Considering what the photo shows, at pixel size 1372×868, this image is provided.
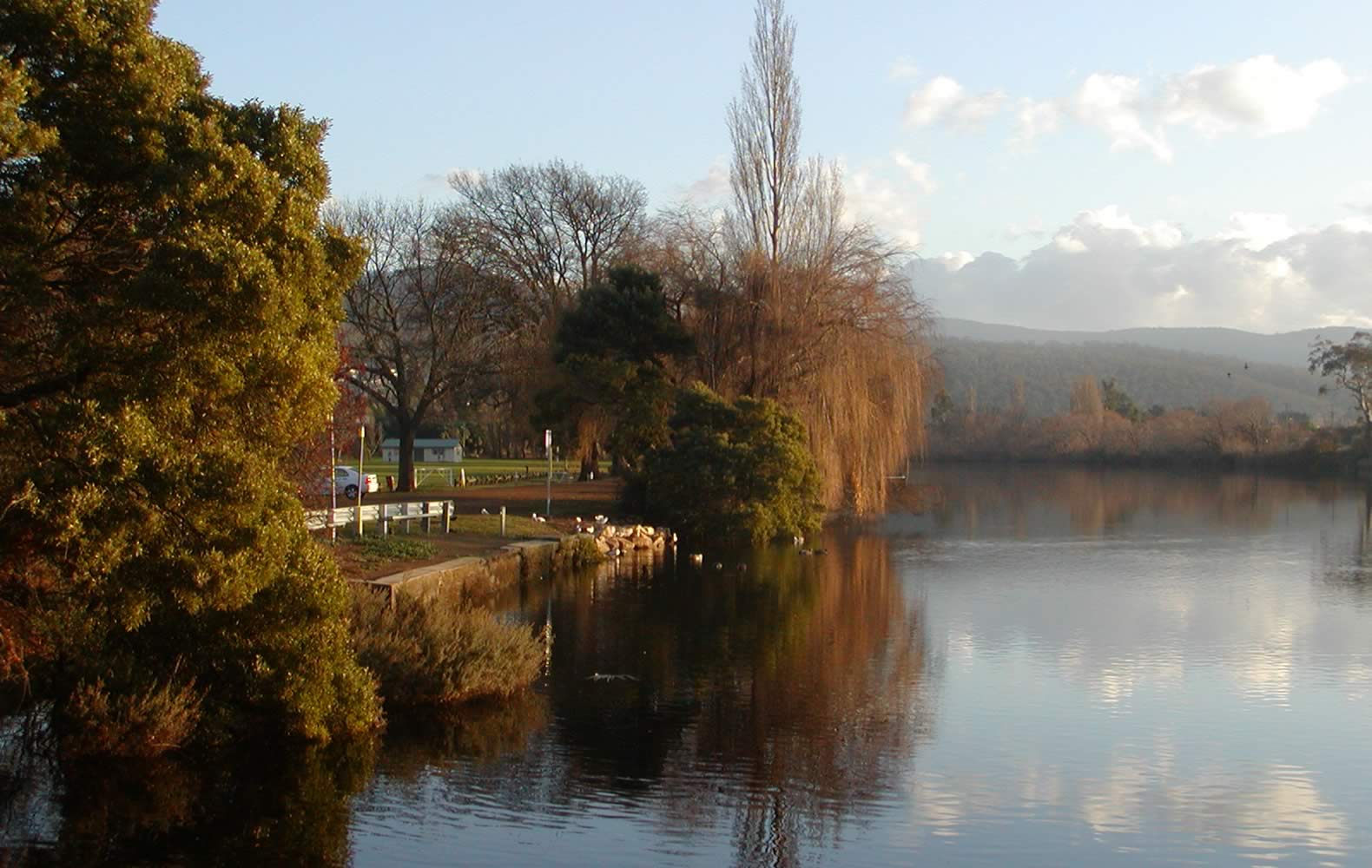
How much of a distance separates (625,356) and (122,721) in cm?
2734

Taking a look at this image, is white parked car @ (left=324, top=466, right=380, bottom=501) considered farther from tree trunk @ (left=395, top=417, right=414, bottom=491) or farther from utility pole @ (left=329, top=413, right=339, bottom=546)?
utility pole @ (left=329, top=413, right=339, bottom=546)

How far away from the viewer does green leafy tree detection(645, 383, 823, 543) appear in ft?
107

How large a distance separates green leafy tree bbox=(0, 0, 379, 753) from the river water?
1.20 metres

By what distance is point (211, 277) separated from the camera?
965 cm

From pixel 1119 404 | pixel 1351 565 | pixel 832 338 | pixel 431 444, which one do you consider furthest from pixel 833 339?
pixel 1119 404

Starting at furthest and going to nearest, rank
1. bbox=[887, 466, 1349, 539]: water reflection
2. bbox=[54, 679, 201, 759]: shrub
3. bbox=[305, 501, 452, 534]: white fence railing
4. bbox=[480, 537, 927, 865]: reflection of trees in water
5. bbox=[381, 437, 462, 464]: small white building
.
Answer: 1. bbox=[381, 437, 462, 464]: small white building
2. bbox=[887, 466, 1349, 539]: water reflection
3. bbox=[305, 501, 452, 534]: white fence railing
4. bbox=[480, 537, 927, 865]: reflection of trees in water
5. bbox=[54, 679, 201, 759]: shrub

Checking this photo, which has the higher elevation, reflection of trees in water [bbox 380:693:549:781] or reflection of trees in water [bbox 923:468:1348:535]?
reflection of trees in water [bbox 923:468:1348:535]

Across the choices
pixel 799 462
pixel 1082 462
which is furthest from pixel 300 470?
pixel 1082 462

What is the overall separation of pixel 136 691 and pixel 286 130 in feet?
16.1

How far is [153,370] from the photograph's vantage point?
32.1ft

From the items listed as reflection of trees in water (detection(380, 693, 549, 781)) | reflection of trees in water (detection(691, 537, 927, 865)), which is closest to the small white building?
reflection of trees in water (detection(691, 537, 927, 865))

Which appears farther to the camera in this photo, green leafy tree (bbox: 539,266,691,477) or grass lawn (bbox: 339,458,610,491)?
grass lawn (bbox: 339,458,610,491)

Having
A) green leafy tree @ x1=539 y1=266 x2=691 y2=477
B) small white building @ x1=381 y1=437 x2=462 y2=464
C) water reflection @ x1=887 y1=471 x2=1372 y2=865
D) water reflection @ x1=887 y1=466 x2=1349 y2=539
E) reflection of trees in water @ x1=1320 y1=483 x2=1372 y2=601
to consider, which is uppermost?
green leafy tree @ x1=539 y1=266 x2=691 y2=477

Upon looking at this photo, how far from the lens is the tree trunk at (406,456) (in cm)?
4194
